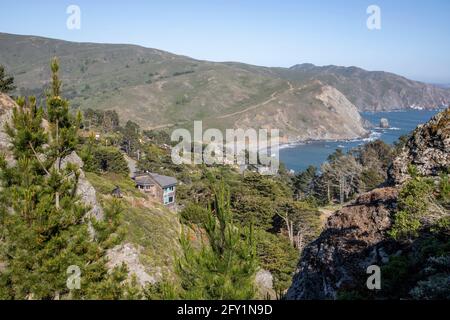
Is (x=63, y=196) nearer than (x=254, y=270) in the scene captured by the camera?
No

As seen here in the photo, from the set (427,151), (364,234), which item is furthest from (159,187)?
(427,151)

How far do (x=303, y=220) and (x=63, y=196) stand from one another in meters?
34.9

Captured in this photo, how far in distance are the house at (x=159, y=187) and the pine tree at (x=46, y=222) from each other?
43445mm

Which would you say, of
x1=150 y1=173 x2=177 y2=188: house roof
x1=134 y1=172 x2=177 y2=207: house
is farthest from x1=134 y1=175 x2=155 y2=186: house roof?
x1=150 y1=173 x2=177 y2=188: house roof

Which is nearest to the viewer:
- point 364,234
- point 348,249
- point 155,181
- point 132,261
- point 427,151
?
point 348,249

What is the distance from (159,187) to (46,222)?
45.6 metres

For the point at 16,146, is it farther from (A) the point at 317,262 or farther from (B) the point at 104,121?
(B) the point at 104,121

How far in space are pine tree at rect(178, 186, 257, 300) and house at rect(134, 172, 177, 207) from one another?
47.0 metres

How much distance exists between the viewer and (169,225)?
131 ft

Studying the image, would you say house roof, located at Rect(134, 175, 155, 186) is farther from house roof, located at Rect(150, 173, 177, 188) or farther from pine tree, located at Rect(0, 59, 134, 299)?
pine tree, located at Rect(0, 59, 134, 299)

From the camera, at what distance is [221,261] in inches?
421

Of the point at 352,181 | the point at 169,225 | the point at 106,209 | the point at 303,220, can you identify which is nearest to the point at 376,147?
the point at 352,181

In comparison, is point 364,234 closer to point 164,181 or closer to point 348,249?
point 348,249

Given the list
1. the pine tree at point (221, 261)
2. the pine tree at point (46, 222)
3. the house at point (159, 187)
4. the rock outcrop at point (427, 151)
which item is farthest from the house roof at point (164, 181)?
the pine tree at point (221, 261)
